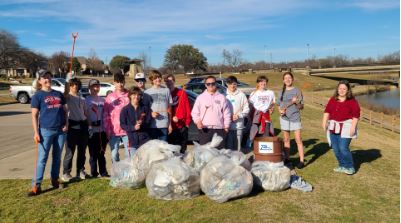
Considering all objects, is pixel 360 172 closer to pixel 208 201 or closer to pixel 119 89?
pixel 208 201

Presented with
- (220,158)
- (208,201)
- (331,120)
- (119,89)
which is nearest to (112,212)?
(208,201)

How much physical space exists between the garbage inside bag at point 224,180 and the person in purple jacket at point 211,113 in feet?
3.49

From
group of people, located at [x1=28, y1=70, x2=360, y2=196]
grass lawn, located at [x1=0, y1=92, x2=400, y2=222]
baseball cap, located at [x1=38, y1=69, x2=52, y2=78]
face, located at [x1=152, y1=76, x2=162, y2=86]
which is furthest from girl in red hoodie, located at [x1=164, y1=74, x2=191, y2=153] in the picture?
baseball cap, located at [x1=38, y1=69, x2=52, y2=78]

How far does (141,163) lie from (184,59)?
314 ft

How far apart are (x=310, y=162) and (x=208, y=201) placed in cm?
299

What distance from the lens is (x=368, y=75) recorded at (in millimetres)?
93375

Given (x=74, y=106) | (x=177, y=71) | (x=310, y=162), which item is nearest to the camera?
(x=74, y=106)

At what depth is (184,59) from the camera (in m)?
99.9

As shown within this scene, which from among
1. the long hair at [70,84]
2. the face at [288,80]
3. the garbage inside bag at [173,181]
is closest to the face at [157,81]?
the long hair at [70,84]

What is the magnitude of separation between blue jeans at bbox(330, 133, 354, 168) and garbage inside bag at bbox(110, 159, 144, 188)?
3.32m

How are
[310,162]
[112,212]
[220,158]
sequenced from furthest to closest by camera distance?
[310,162]
[220,158]
[112,212]

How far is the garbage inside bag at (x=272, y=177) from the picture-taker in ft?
17.3

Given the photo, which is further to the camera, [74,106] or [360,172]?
[360,172]

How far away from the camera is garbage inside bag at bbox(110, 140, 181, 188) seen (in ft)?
17.6
